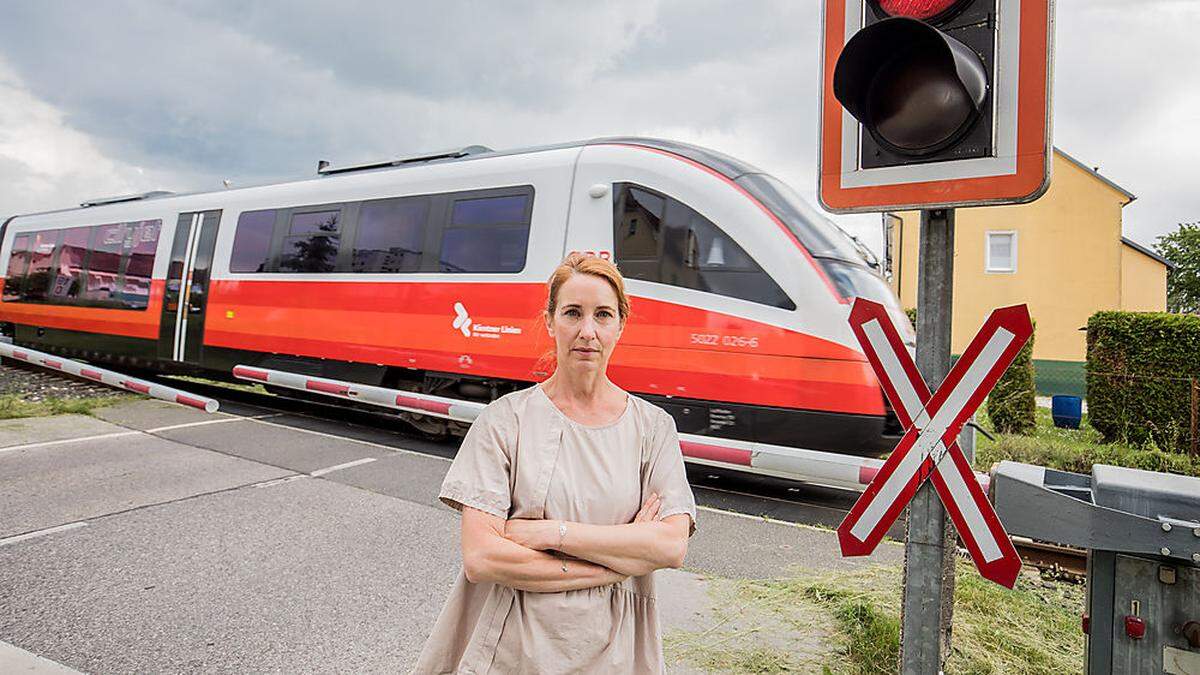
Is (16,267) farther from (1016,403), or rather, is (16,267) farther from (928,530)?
(1016,403)

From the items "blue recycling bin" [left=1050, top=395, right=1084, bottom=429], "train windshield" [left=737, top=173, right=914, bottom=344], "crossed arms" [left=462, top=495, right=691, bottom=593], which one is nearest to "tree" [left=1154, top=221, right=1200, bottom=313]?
"blue recycling bin" [left=1050, top=395, right=1084, bottom=429]

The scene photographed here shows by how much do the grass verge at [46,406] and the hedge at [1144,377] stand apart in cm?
1418

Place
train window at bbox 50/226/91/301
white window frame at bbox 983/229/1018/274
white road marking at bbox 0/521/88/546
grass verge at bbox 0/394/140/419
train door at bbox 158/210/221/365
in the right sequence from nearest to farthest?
white road marking at bbox 0/521/88/546
grass verge at bbox 0/394/140/419
train door at bbox 158/210/221/365
train window at bbox 50/226/91/301
white window frame at bbox 983/229/1018/274

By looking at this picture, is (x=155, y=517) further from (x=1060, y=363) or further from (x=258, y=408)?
(x=1060, y=363)

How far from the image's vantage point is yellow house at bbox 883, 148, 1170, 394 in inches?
805

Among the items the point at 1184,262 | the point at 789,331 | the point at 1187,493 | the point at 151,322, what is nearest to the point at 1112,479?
the point at 1187,493

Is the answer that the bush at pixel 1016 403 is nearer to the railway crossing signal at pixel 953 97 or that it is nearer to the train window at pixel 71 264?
the railway crossing signal at pixel 953 97

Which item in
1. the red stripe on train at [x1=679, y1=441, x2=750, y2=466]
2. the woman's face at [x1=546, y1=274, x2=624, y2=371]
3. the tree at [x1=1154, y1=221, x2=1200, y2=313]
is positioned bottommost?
the red stripe on train at [x1=679, y1=441, x2=750, y2=466]

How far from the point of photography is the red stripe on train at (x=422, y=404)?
761 centimetres

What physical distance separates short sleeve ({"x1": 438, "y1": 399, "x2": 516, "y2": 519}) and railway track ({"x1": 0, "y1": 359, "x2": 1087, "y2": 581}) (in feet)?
12.9

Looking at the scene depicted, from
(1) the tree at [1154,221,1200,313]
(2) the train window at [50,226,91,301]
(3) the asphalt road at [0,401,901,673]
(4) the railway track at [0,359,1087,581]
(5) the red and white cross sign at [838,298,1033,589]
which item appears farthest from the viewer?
(1) the tree at [1154,221,1200,313]

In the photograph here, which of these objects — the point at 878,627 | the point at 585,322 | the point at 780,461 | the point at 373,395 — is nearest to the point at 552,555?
the point at 585,322

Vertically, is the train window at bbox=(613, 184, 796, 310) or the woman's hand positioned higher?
the train window at bbox=(613, 184, 796, 310)

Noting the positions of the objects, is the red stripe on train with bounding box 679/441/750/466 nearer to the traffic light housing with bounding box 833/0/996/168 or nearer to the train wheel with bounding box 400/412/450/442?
the train wheel with bounding box 400/412/450/442
